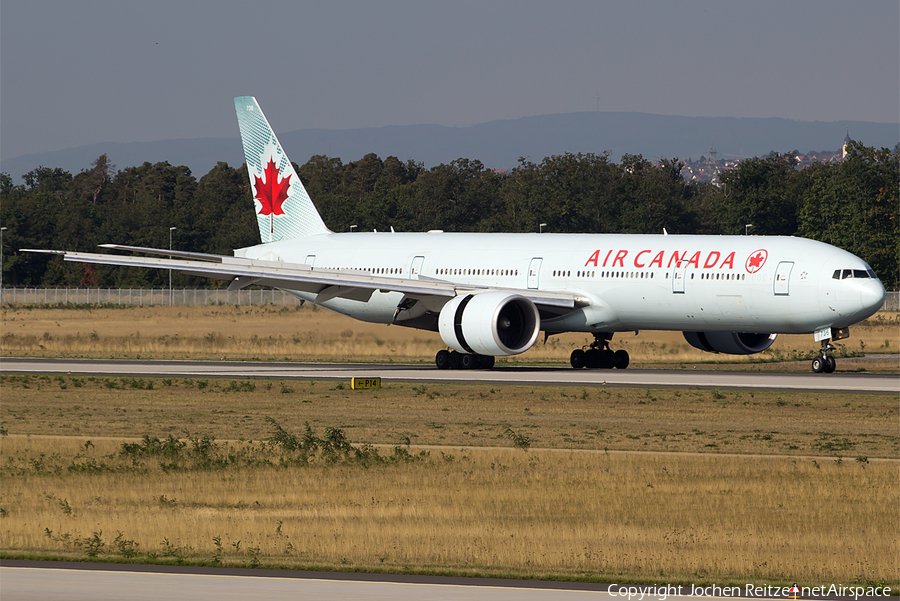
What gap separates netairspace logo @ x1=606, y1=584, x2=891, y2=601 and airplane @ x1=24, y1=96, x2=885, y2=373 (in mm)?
24902

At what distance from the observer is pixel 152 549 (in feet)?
50.1

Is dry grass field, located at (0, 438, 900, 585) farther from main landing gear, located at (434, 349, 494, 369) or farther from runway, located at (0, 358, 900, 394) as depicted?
main landing gear, located at (434, 349, 494, 369)

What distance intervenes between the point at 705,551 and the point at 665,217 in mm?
118860

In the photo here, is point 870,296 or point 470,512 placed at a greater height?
point 870,296

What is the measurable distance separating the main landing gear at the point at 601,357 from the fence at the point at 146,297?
57033mm

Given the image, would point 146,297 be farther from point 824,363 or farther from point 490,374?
point 824,363

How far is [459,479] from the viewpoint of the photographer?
2036 cm

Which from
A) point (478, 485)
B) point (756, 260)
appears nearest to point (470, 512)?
point (478, 485)

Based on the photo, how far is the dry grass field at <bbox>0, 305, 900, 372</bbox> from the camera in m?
48.5

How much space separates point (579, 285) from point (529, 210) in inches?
3699

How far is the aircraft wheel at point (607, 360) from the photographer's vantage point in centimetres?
4325

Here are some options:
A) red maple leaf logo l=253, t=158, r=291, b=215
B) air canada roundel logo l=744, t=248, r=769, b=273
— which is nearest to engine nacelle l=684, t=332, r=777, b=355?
air canada roundel logo l=744, t=248, r=769, b=273

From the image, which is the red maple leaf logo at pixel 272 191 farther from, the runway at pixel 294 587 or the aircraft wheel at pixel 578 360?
the runway at pixel 294 587

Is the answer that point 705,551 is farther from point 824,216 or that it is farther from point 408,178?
point 408,178
